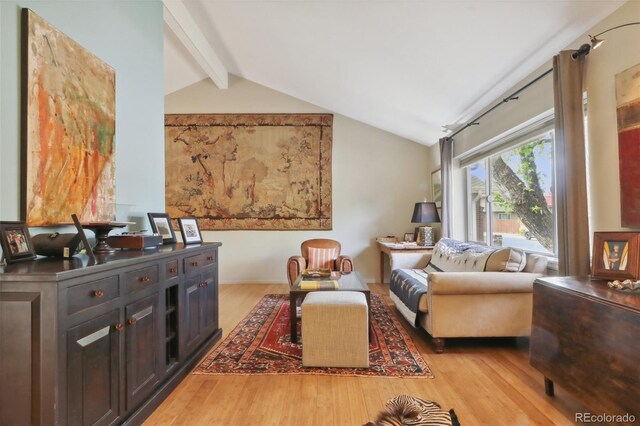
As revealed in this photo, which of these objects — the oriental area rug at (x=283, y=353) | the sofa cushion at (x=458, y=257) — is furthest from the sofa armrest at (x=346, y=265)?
the sofa cushion at (x=458, y=257)

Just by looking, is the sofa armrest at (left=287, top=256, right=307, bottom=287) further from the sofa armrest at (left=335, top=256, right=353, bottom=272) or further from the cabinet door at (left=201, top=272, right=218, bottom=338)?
the cabinet door at (left=201, top=272, right=218, bottom=338)

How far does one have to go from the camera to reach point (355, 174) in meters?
5.25

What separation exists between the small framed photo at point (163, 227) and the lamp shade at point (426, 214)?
326 cm

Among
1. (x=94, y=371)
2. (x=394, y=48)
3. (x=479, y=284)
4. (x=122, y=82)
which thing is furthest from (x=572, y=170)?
(x=122, y=82)

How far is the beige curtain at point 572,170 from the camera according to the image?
6.77 ft

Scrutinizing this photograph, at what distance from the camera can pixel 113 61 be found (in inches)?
88.1

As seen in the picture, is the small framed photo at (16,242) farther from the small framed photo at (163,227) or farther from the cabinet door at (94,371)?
the small framed photo at (163,227)

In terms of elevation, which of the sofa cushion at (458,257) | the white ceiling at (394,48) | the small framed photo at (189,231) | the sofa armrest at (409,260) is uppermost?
the white ceiling at (394,48)

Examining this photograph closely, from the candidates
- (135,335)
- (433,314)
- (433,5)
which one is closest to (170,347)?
(135,335)

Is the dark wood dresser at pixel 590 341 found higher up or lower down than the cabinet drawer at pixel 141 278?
lower down

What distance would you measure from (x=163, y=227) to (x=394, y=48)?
259cm

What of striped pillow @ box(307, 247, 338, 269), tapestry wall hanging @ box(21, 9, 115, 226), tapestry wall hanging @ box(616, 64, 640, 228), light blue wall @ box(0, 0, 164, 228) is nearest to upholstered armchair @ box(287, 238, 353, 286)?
striped pillow @ box(307, 247, 338, 269)

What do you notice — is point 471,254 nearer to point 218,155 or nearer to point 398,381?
point 398,381

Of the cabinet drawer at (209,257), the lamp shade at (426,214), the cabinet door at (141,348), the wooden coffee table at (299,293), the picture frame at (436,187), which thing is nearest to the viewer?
the cabinet door at (141,348)
